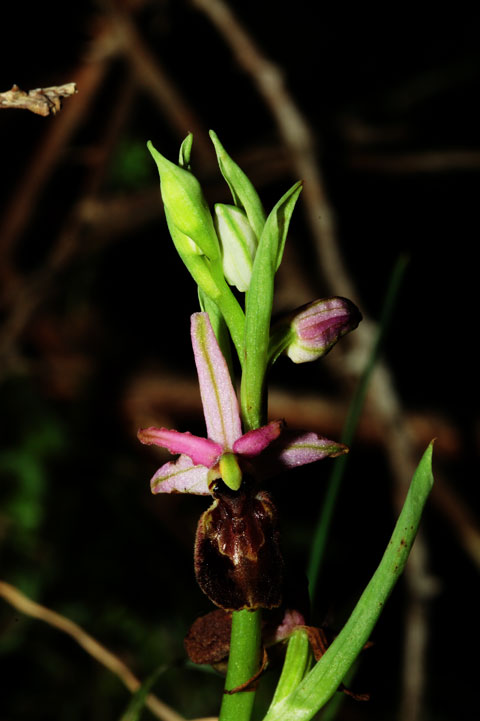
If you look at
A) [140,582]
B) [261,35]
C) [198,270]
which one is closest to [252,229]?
[198,270]

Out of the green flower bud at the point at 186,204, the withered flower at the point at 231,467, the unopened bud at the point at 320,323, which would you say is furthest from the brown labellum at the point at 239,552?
Answer: the green flower bud at the point at 186,204

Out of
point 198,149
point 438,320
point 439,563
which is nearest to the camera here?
point 198,149

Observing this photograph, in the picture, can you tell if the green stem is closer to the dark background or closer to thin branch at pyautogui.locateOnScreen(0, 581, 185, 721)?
thin branch at pyautogui.locateOnScreen(0, 581, 185, 721)

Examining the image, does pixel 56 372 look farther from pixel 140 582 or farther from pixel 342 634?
pixel 342 634

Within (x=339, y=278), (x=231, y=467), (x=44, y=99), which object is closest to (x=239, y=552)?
(x=231, y=467)

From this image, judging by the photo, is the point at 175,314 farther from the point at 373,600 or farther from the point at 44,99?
the point at 373,600

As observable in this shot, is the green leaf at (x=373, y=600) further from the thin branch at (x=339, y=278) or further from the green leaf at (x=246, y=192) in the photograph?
the thin branch at (x=339, y=278)
